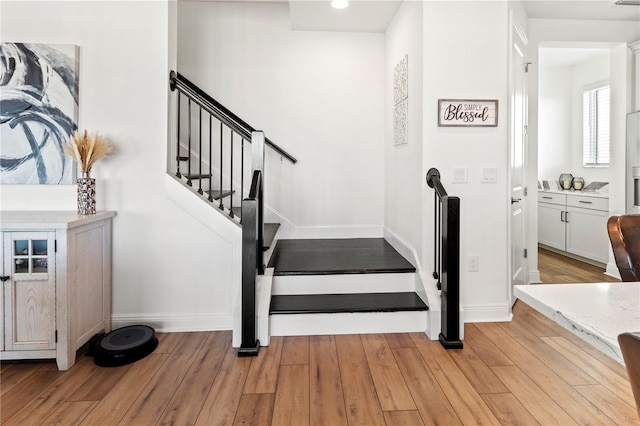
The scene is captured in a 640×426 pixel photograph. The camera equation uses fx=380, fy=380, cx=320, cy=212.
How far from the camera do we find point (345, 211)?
4.45m

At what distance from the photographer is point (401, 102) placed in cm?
358

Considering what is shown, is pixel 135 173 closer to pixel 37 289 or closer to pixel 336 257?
pixel 37 289

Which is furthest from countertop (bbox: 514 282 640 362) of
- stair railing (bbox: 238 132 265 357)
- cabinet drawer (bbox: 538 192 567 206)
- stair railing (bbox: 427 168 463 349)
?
cabinet drawer (bbox: 538 192 567 206)

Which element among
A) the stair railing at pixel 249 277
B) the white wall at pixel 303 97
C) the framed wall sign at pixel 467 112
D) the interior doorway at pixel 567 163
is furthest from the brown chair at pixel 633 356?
the interior doorway at pixel 567 163

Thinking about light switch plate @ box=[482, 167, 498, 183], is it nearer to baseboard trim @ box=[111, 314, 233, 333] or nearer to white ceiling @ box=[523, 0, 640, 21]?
white ceiling @ box=[523, 0, 640, 21]

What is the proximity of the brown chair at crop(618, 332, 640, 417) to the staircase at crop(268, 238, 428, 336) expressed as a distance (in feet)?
7.33

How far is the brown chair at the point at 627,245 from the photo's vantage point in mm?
1295

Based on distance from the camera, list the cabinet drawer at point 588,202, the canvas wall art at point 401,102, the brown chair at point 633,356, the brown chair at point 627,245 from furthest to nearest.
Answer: the cabinet drawer at point 588,202 → the canvas wall art at point 401,102 → the brown chair at point 627,245 → the brown chair at point 633,356

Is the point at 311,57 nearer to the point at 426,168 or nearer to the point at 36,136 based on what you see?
the point at 426,168

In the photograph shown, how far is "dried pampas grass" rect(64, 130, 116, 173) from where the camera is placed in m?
2.59

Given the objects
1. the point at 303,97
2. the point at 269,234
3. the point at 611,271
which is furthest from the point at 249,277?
the point at 611,271

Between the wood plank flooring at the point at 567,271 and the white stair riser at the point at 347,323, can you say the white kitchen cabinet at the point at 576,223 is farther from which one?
the white stair riser at the point at 347,323

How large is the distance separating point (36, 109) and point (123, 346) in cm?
179

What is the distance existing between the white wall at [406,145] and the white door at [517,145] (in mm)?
735
